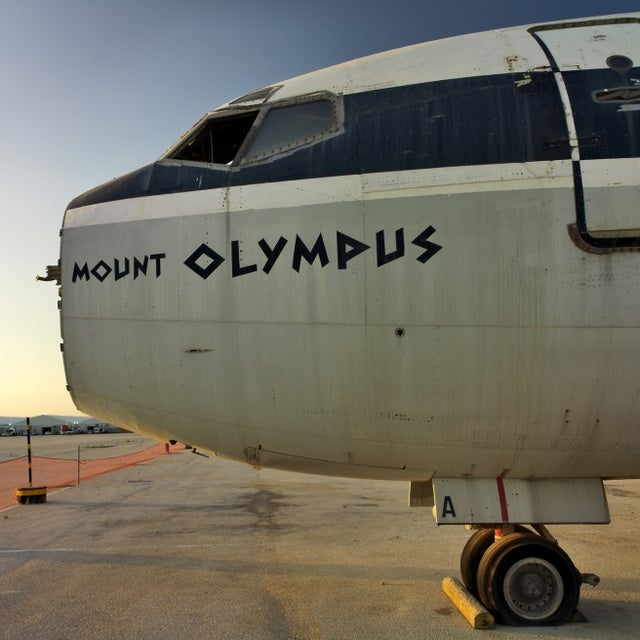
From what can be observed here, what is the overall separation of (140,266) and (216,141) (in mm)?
1381

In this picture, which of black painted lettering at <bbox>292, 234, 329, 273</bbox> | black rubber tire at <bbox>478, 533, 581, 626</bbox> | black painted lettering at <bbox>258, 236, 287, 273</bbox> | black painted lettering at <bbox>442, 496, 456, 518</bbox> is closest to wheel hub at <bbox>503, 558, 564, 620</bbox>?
black rubber tire at <bbox>478, 533, 581, 626</bbox>

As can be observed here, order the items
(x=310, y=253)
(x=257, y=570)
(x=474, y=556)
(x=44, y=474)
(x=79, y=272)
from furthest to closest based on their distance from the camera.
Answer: (x=44, y=474), (x=257, y=570), (x=474, y=556), (x=79, y=272), (x=310, y=253)

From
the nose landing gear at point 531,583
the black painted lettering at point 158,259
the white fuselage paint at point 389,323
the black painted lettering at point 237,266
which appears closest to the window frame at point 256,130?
the white fuselage paint at point 389,323

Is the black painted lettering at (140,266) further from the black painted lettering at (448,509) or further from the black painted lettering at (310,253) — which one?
the black painted lettering at (448,509)

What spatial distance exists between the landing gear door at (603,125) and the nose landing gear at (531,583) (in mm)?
2529

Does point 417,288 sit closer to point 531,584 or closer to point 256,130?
point 256,130

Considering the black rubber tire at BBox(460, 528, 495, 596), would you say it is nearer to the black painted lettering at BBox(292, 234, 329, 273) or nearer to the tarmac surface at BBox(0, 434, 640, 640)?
the tarmac surface at BBox(0, 434, 640, 640)

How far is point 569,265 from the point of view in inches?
160

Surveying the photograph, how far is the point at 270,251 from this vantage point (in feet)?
14.3

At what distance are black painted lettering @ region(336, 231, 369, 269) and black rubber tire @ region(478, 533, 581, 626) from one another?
2736 millimetres

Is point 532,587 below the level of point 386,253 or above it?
below

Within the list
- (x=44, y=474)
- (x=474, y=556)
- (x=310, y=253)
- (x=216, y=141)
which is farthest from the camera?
(x=44, y=474)

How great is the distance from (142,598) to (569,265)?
502 cm

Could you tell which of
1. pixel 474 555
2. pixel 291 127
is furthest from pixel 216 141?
pixel 474 555
